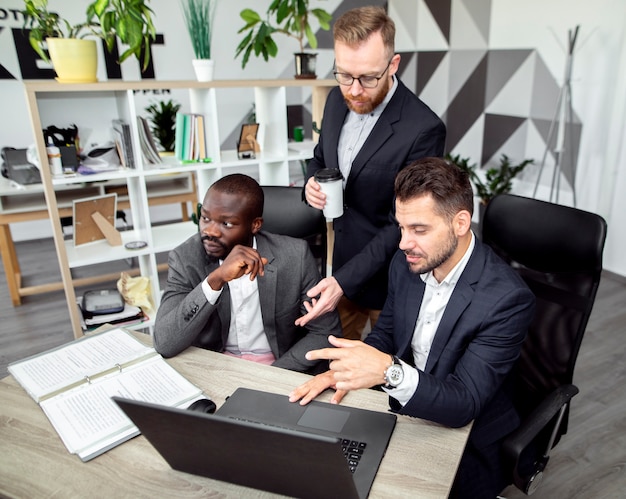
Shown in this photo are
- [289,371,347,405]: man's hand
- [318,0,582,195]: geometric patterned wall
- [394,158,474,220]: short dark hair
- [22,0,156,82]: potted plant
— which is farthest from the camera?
[318,0,582,195]: geometric patterned wall

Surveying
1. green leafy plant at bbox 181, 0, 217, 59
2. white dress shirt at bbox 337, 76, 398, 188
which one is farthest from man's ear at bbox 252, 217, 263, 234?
green leafy plant at bbox 181, 0, 217, 59

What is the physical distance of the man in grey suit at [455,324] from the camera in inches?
49.1

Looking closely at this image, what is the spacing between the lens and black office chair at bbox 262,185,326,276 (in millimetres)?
2096

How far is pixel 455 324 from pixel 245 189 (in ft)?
2.62

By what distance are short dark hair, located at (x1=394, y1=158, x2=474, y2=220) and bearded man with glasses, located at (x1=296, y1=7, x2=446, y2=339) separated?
1.39 ft

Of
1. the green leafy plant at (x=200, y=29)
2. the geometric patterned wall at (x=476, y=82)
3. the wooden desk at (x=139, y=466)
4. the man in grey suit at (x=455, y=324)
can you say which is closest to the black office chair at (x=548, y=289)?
the man in grey suit at (x=455, y=324)

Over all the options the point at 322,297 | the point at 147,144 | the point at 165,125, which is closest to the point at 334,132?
the point at 322,297

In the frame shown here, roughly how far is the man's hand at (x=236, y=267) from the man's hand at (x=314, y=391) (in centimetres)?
38

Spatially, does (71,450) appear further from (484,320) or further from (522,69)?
(522,69)

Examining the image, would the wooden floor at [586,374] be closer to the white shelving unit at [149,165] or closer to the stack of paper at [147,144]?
the white shelving unit at [149,165]

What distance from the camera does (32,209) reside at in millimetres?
3699

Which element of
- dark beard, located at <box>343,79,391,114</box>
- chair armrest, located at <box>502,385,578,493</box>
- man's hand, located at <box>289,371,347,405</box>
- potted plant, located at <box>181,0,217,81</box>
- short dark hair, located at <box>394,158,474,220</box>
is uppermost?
potted plant, located at <box>181,0,217,81</box>

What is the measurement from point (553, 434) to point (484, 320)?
455 millimetres

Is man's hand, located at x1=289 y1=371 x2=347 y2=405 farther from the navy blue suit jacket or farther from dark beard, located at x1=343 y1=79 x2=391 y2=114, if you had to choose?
dark beard, located at x1=343 y1=79 x2=391 y2=114
